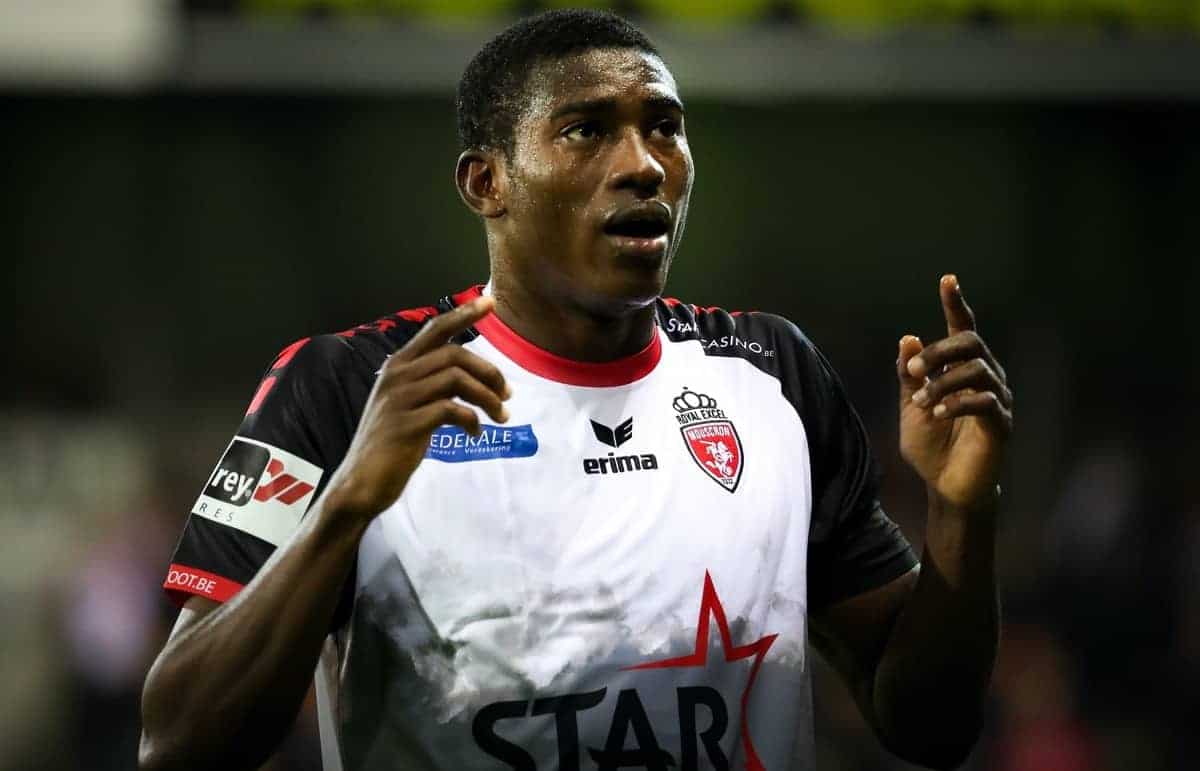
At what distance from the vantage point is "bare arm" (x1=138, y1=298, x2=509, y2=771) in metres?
2.24

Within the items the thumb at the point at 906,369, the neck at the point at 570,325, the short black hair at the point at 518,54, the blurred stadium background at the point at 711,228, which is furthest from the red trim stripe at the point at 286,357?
the blurred stadium background at the point at 711,228

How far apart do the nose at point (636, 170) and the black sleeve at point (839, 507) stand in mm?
506

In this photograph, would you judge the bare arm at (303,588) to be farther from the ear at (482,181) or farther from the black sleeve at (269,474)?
the ear at (482,181)

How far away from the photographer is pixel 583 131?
270cm

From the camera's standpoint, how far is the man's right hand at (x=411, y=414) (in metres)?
2.22

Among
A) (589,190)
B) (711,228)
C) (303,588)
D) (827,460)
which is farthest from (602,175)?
(711,228)

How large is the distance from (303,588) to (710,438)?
862mm

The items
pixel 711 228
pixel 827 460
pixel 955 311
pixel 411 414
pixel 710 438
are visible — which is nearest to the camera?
pixel 411 414

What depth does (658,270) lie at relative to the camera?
2688mm

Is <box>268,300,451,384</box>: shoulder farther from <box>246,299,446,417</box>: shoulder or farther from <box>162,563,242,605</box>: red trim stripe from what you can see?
<box>162,563,242,605</box>: red trim stripe

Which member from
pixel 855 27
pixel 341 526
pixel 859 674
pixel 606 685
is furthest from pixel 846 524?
pixel 855 27

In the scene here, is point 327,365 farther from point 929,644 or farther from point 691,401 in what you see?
point 929,644

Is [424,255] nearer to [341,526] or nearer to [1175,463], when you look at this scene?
[1175,463]

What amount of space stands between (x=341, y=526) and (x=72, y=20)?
8338 mm
